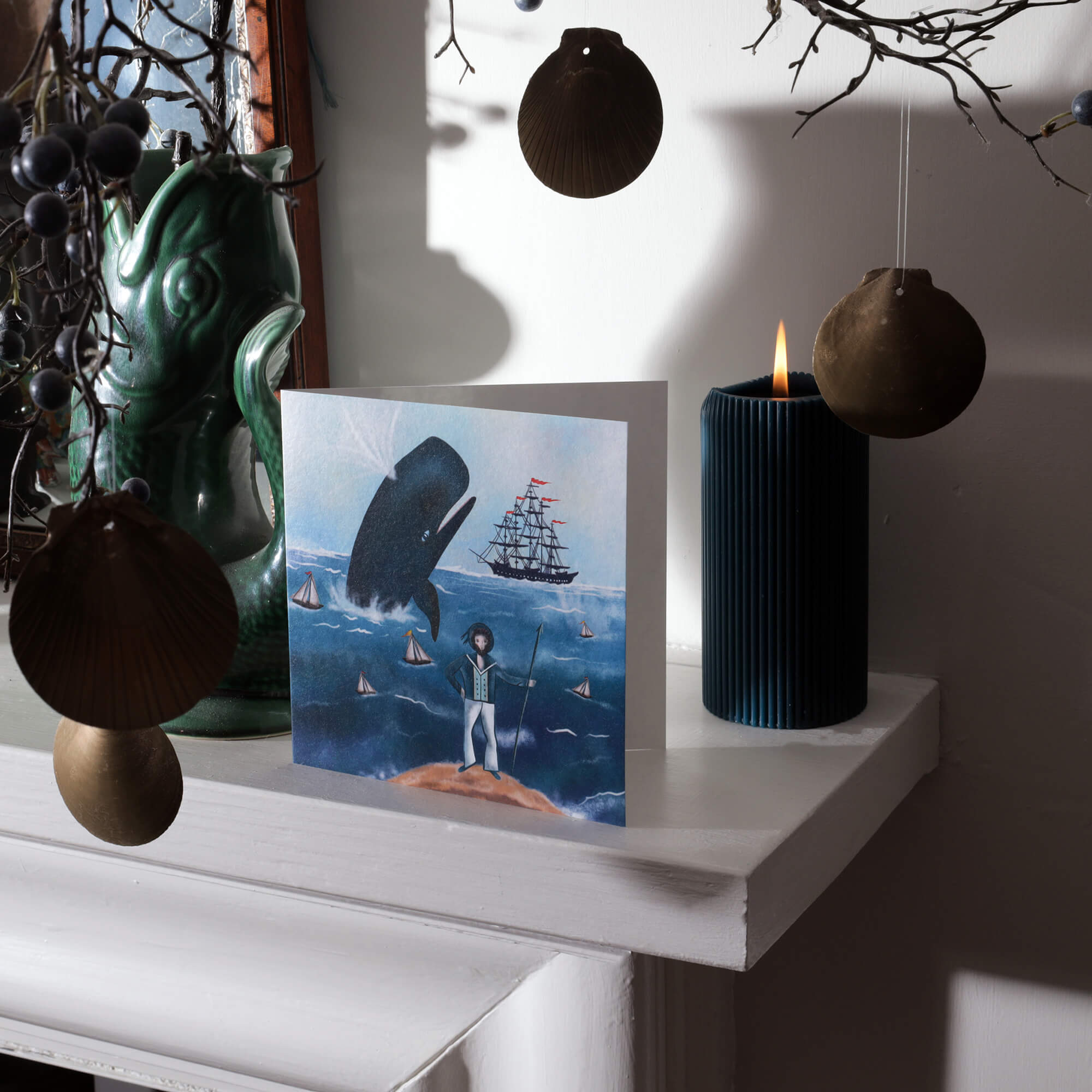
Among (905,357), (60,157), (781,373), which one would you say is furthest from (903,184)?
(60,157)

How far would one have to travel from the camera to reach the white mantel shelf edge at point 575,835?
47cm

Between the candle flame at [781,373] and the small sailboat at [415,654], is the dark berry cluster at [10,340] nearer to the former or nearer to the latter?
the small sailboat at [415,654]

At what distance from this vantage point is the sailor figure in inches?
19.7

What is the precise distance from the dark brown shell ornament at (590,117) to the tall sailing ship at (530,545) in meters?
0.18

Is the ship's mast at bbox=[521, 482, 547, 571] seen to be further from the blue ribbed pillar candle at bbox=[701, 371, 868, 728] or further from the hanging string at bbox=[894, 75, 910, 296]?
the hanging string at bbox=[894, 75, 910, 296]

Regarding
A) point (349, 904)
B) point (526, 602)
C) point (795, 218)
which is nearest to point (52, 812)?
point (349, 904)

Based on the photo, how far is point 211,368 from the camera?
23.3 inches

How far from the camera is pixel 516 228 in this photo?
0.74 m

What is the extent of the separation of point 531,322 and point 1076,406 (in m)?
0.32

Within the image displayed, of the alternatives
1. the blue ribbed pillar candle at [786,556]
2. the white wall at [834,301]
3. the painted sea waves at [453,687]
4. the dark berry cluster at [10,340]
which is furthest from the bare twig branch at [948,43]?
the dark berry cluster at [10,340]

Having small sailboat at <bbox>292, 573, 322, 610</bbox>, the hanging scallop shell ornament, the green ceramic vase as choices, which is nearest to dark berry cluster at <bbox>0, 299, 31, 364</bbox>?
the green ceramic vase

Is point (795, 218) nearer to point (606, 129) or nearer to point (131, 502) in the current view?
point (606, 129)

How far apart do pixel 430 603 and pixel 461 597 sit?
0.02 meters

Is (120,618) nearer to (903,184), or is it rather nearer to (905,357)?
(905,357)
